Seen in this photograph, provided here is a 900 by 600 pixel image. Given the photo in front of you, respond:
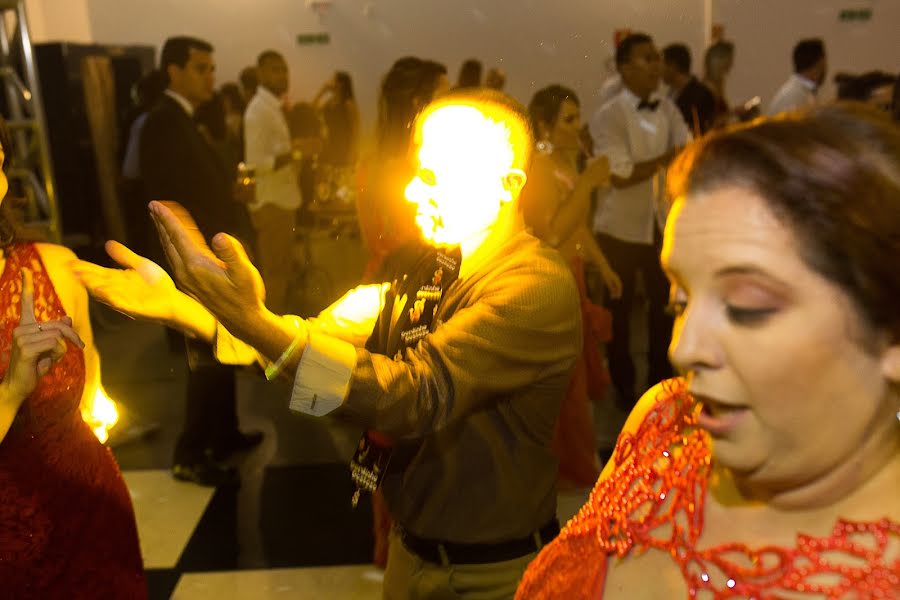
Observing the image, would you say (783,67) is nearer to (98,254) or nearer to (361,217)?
A: (361,217)

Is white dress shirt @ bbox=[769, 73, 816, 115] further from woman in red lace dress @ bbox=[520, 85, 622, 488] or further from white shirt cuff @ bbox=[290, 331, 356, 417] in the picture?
white shirt cuff @ bbox=[290, 331, 356, 417]

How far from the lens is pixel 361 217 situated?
204cm

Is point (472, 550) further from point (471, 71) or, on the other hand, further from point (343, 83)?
point (343, 83)

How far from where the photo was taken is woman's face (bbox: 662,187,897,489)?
2.07 feet

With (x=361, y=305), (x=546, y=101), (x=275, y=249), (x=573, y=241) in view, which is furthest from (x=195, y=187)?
(x=361, y=305)

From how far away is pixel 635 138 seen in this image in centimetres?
321

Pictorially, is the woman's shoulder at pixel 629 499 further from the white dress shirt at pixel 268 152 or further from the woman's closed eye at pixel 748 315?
the white dress shirt at pixel 268 152

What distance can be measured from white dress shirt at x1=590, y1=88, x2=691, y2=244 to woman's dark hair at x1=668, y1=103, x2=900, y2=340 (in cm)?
249

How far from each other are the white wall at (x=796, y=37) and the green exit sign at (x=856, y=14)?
0.03 m

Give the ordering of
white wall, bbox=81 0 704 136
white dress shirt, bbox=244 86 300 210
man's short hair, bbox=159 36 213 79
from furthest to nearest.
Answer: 1. white wall, bbox=81 0 704 136
2. white dress shirt, bbox=244 86 300 210
3. man's short hair, bbox=159 36 213 79

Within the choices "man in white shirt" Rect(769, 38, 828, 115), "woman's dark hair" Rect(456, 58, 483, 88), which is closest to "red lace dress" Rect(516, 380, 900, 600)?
"man in white shirt" Rect(769, 38, 828, 115)

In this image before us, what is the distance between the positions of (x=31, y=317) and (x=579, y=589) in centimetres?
105

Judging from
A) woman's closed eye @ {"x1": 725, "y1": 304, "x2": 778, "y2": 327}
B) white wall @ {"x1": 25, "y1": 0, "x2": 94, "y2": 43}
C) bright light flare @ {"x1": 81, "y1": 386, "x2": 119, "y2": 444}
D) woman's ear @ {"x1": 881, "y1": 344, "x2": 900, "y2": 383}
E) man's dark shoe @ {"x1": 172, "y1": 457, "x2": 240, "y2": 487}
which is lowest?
man's dark shoe @ {"x1": 172, "y1": 457, "x2": 240, "y2": 487}

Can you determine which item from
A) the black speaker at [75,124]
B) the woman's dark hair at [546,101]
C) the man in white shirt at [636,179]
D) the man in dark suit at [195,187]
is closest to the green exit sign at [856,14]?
the man in white shirt at [636,179]
